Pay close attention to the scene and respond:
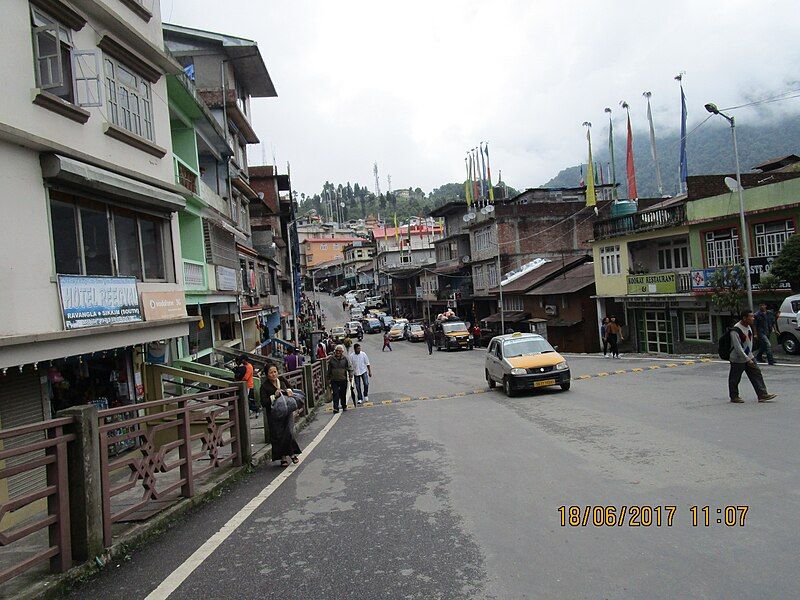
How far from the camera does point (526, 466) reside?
817 cm

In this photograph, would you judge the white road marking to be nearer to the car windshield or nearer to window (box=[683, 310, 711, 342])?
the car windshield

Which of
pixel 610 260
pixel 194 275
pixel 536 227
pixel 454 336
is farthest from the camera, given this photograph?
pixel 536 227

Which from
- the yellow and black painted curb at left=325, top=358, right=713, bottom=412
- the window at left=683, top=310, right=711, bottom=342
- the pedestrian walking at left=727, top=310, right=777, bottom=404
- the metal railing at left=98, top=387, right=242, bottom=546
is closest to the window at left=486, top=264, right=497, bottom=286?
the window at left=683, top=310, right=711, bottom=342

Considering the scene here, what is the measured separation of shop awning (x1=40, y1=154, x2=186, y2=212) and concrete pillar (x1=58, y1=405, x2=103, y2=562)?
5102mm

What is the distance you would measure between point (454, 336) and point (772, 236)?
957 inches

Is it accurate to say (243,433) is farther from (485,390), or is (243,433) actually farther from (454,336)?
(454,336)

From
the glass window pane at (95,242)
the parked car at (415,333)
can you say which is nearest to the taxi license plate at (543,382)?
the glass window pane at (95,242)

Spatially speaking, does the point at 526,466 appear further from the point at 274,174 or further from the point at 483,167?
the point at 483,167

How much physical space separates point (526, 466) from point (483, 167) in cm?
5104

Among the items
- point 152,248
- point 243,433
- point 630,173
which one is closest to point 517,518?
point 243,433

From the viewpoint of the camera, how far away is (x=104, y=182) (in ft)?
33.3

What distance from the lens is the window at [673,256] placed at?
30969 millimetres

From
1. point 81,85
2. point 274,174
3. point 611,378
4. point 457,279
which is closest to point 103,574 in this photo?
point 81,85

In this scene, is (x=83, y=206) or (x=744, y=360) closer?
(x=83, y=206)
